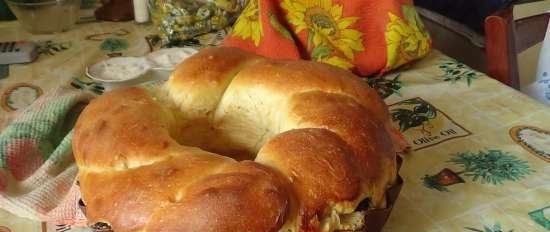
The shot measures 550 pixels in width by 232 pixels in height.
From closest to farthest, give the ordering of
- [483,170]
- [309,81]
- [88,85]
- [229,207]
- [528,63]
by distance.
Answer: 1. [229,207]
2. [309,81]
3. [483,170]
4. [88,85]
5. [528,63]

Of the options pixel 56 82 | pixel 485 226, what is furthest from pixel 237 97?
pixel 56 82

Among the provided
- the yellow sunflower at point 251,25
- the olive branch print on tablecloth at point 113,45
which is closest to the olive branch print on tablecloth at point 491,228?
the yellow sunflower at point 251,25

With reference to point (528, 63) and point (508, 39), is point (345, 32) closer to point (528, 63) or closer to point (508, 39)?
point (508, 39)

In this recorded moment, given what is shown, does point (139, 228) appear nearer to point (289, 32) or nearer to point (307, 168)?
point (307, 168)

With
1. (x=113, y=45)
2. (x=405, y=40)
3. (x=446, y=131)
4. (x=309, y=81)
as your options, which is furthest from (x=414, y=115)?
(x=113, y=45)

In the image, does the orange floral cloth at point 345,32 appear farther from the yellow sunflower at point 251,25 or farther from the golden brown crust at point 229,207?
the golden brown crust at point 229,207

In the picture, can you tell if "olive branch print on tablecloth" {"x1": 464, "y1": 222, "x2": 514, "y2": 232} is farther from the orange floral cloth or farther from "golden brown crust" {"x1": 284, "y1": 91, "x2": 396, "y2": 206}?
the orange floral cloth
